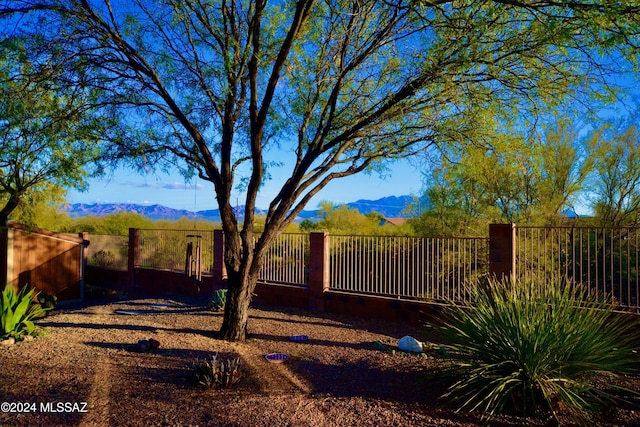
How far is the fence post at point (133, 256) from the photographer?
17453 mm

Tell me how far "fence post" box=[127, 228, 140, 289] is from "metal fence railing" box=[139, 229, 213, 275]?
15 centimetres

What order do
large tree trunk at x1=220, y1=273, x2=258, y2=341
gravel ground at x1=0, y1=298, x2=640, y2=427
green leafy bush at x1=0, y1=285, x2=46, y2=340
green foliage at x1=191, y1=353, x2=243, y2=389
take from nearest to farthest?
gravel ground at x1=0, y1=298, x2=640, y2=427
green foliage at x1=191, y1=353, x2=243, y2=389
green leafy bush at x1=0, y1=285, x2=46, y2=340
large tree trunk at x1=220, y1=273, x2=258, y2=341

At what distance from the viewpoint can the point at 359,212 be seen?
27875 mm

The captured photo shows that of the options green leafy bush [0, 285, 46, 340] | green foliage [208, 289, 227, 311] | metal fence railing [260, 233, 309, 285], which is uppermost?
metal fence railing [260, 233, 309, 285]

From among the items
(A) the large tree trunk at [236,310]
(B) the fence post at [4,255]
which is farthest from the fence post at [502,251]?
(B) the fence post at [4,255]

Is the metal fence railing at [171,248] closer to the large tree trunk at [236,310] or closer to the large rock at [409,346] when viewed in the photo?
the large tree trunk at [236,310]

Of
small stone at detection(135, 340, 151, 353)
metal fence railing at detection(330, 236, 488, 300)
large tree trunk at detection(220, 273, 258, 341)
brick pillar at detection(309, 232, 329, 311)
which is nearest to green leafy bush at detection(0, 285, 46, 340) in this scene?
small stone at detection(135, 340, 151, 353)

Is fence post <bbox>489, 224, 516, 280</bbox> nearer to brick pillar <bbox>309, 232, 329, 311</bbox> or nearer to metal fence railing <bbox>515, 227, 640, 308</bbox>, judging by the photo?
metal fence railing <bbox>515, 227, 640, 308</bbox>

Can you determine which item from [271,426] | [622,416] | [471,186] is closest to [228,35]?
[271,426]

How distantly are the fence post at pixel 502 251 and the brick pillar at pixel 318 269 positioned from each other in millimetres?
4208

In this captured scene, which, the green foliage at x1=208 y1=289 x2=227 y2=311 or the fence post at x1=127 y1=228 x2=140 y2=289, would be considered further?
the fence post at x1=127 y1=228 x2=140 y2=289

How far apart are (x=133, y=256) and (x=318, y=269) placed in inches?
377

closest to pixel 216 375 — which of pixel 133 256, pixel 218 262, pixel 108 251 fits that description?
pixel 218 262

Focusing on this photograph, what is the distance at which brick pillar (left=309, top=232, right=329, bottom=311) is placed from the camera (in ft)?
37.2
